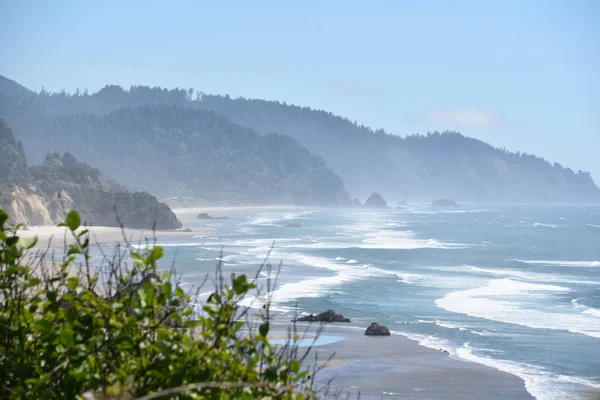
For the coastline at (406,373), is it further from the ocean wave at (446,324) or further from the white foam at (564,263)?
the white foam at (564,263)

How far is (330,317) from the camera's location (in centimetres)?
2412

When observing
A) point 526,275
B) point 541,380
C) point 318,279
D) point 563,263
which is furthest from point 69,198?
point 541,380

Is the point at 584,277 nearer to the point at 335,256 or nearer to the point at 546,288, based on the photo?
the point at 546,288

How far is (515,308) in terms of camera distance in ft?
96.6

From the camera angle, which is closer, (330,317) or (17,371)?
(17,371)

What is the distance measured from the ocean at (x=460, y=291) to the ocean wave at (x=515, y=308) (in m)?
0.04

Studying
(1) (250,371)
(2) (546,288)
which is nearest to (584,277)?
(2) (546,288)

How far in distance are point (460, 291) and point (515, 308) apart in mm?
5313

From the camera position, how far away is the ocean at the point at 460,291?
20672 millimetres

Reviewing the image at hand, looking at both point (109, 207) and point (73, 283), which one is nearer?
point (73, 283)

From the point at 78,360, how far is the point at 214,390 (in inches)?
26.1

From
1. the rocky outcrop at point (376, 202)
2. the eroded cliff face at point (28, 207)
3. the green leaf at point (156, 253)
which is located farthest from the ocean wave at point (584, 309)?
the rocky outcrop at point (376, 202)

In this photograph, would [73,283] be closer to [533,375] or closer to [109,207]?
[533,375]

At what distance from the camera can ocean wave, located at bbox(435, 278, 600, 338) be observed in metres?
26.0
